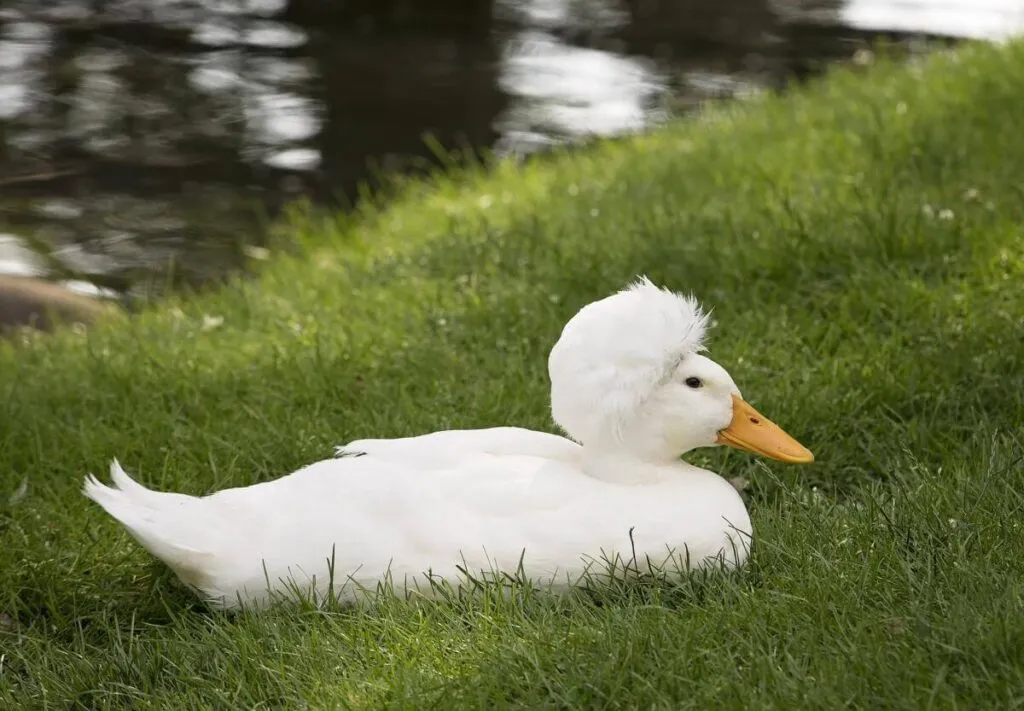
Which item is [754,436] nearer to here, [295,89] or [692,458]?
[692,458]

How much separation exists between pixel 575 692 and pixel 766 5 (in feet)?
38.4

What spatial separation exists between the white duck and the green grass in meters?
0.11

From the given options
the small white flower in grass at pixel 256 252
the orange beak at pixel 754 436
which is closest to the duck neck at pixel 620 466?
the orange beak at pixel 754 436

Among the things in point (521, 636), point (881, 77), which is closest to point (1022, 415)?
point (521, 636)

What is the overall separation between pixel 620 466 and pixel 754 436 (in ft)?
1.28

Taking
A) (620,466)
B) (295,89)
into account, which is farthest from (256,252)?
(620,466)

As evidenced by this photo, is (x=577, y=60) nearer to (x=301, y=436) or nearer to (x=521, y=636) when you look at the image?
(x=301, y=436)

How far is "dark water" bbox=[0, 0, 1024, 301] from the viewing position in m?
8.59

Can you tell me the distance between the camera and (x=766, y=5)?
13680 millimetres

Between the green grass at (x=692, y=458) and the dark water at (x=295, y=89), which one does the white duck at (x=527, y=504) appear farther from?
the dark water at (x=295, y=89)

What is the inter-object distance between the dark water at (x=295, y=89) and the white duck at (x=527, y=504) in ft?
Result: 12.2

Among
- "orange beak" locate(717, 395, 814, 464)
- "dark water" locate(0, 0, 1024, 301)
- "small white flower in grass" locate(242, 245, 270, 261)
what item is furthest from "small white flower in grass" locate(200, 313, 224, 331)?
"orange beak" locate(717, 395, 814, 464)

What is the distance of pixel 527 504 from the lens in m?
3.59

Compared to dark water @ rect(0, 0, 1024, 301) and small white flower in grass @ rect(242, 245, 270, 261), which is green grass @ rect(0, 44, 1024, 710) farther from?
dark water @ rect(0, 0, 1024, 301)
